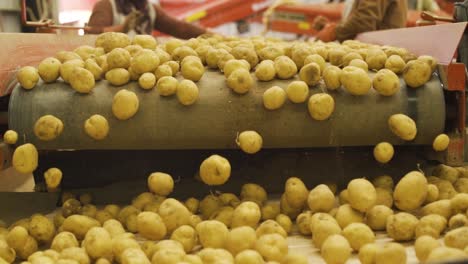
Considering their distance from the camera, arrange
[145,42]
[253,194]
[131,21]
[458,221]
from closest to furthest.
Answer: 1. [458,221]
2. [253,194]
3. [145,42]
4. [131,21]

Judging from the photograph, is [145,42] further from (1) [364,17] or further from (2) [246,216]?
→ (1) [364,17]

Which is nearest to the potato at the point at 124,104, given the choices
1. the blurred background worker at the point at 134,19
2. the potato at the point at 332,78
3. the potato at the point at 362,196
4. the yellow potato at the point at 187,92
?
the yellow potato at the point at 187,92

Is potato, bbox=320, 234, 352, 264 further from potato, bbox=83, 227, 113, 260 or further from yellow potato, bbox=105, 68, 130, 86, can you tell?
yellow potato, bbox=105, 68, 130, 86

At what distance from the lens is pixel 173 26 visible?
509cm

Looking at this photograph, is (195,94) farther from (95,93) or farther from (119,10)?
(119,10)

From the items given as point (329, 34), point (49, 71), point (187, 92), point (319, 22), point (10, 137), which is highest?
point (319, 22)

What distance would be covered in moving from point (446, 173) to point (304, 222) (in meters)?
0.66

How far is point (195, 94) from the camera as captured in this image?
1844 millimetres

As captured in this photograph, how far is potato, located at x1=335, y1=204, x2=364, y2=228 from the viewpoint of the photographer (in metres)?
1.69

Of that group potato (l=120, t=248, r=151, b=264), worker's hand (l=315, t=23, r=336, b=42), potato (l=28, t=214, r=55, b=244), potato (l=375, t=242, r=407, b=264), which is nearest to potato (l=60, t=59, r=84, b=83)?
potato (l=28, t=214, r=55, b=244)

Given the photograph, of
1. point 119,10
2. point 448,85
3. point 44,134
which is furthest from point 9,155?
point 119,10

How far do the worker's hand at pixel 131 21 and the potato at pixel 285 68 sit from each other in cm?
278

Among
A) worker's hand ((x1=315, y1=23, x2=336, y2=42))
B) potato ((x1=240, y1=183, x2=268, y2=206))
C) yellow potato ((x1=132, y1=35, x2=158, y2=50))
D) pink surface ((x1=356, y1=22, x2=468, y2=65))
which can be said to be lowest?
potato ((x1=240, y1=183, x2=268, y2=206))

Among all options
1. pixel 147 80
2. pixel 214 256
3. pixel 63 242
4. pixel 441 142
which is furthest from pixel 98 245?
pixel 441 142
